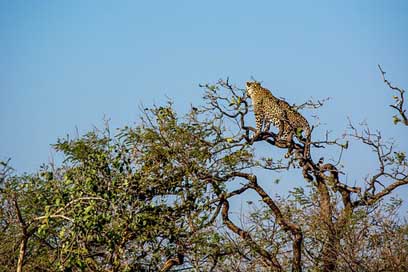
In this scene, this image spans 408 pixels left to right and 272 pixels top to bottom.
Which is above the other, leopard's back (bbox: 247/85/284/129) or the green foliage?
leopard's back (bbox: 247/85/284/129)

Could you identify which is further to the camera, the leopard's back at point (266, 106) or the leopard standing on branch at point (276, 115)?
the leopard's back at point (266, 106)

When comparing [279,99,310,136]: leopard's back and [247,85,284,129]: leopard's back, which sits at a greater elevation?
[247,85,284,129]: leopard's back

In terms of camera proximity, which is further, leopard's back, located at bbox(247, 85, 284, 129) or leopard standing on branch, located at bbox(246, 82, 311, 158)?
leopard's back, located at bbox(247, 85, 284, 129)

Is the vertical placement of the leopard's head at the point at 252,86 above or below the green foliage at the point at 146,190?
above

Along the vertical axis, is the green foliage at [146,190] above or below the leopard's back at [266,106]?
below

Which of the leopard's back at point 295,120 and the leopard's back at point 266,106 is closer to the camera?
the leopard's back at point 295,120

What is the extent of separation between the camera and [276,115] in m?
11.7

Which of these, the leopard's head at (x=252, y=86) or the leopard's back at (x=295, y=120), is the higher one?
the leopard's head at (x=252, y=86)

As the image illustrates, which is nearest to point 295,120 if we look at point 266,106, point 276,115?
point 276,115

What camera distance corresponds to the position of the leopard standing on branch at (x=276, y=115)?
11211 mm

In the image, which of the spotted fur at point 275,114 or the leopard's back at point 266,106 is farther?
the leopard's back at point 266,106

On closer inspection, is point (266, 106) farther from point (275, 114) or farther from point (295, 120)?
point (295, 120)

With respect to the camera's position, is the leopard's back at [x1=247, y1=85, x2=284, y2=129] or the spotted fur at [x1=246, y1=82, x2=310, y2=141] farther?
the leopard's back at [x1=247, y1=85, x2=284, y2=129]

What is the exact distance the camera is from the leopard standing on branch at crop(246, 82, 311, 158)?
11211 millimetres
